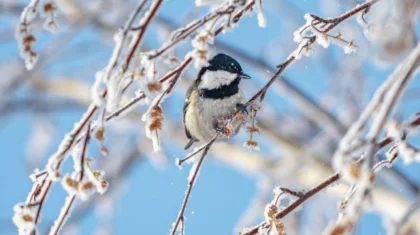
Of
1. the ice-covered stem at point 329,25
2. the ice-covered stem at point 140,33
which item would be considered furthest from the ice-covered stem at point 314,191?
the ice-covered stem at point 140,33

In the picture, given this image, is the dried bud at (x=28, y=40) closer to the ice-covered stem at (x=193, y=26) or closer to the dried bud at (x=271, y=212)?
the ice-covered stem at (x=193, y=26)

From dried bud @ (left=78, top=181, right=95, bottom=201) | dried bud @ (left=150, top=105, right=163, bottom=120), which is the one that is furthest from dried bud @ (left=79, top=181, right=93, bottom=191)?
dried bud @ (left=150, top=105, right=163, bottom=120)

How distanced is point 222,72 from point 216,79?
Answer: 0.10 feet

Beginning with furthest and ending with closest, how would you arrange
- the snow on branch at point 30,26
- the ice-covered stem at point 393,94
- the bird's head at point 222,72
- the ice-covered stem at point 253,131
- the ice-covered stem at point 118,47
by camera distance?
1. the bird's head at point 222,72
2. the ice-covered stem at point 253,131
3. the snow on branch at point 30,26
4. the ice-covered stem at point 118,47
5. the ice-covered stem at point 393,94

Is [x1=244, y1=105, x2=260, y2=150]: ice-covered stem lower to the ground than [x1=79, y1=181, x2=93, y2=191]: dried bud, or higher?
higher

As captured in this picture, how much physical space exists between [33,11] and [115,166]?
9.02 feet

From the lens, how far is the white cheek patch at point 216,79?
131 centimetres

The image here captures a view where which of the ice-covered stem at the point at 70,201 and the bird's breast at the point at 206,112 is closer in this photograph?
the ice-covered stem at the point at 70,201

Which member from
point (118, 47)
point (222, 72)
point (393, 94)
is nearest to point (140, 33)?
point (118, 47)

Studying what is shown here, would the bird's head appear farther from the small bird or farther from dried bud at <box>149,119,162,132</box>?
dried bud at <box>149,119,162,132</box>

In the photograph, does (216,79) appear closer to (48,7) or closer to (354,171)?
(48,7)

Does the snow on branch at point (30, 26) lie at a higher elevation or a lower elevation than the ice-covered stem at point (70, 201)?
higher

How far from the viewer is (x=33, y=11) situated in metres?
0.69

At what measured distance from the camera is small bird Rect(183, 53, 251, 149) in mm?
1312
